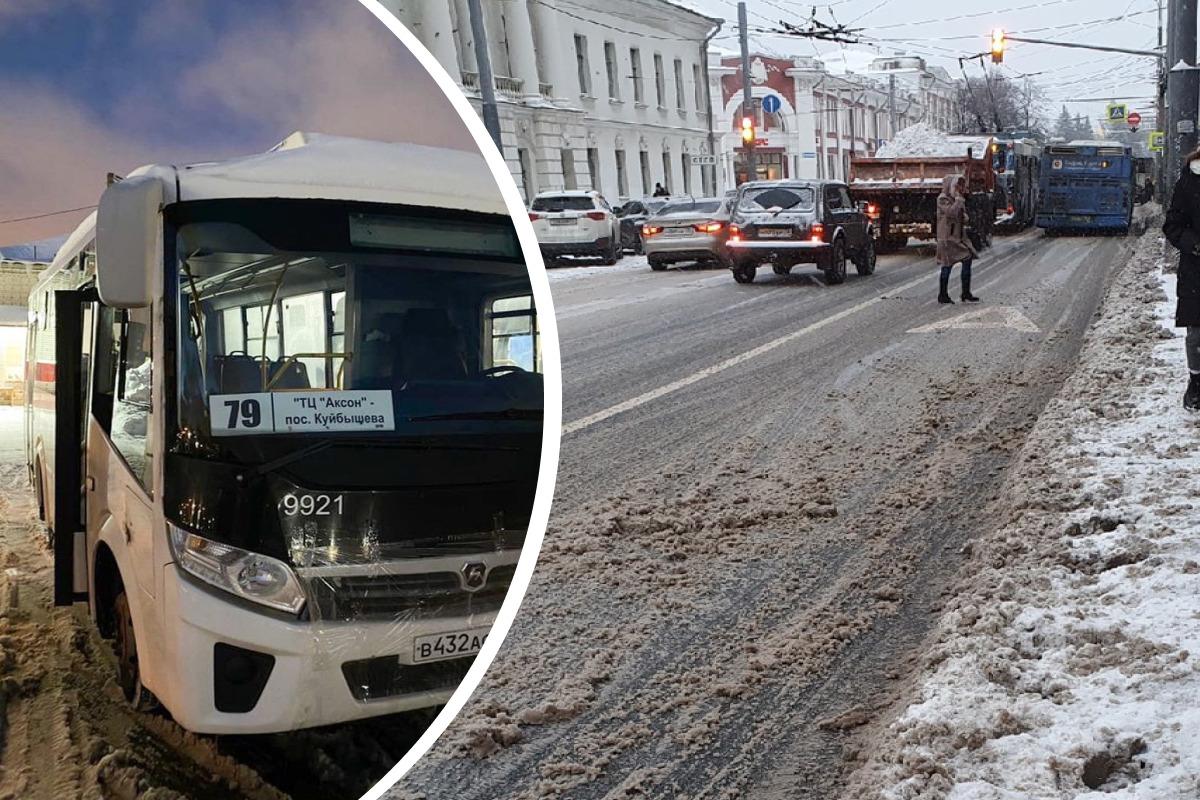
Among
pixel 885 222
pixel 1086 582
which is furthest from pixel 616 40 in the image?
pixel 1086 582

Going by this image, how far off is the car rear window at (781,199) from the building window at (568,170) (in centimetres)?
1670

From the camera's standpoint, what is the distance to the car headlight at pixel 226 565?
0.94 m

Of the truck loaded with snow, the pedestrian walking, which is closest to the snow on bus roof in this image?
the pedestrian walking

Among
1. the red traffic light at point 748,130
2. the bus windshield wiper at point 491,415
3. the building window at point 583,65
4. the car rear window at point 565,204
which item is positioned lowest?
the bus windshield wiper at point 491,415

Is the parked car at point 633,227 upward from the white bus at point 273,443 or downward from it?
upward

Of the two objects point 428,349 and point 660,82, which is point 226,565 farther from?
point 660,82

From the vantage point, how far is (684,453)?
22.6 ft

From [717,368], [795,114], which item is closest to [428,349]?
[717,368]

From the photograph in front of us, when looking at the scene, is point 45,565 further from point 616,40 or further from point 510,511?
point 616,40

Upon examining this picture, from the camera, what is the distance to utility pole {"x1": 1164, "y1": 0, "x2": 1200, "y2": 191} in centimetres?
2050

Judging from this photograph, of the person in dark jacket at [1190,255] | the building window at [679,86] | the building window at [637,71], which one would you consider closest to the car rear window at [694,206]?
the person in dark jacket at [1190,255]

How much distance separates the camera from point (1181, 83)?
21703 mm

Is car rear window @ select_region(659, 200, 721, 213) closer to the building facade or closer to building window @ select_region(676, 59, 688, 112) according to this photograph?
building window @ select_region(676, 59, 688, 112)

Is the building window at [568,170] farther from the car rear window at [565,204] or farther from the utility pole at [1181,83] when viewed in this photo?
the utility pole at [1181,83]
